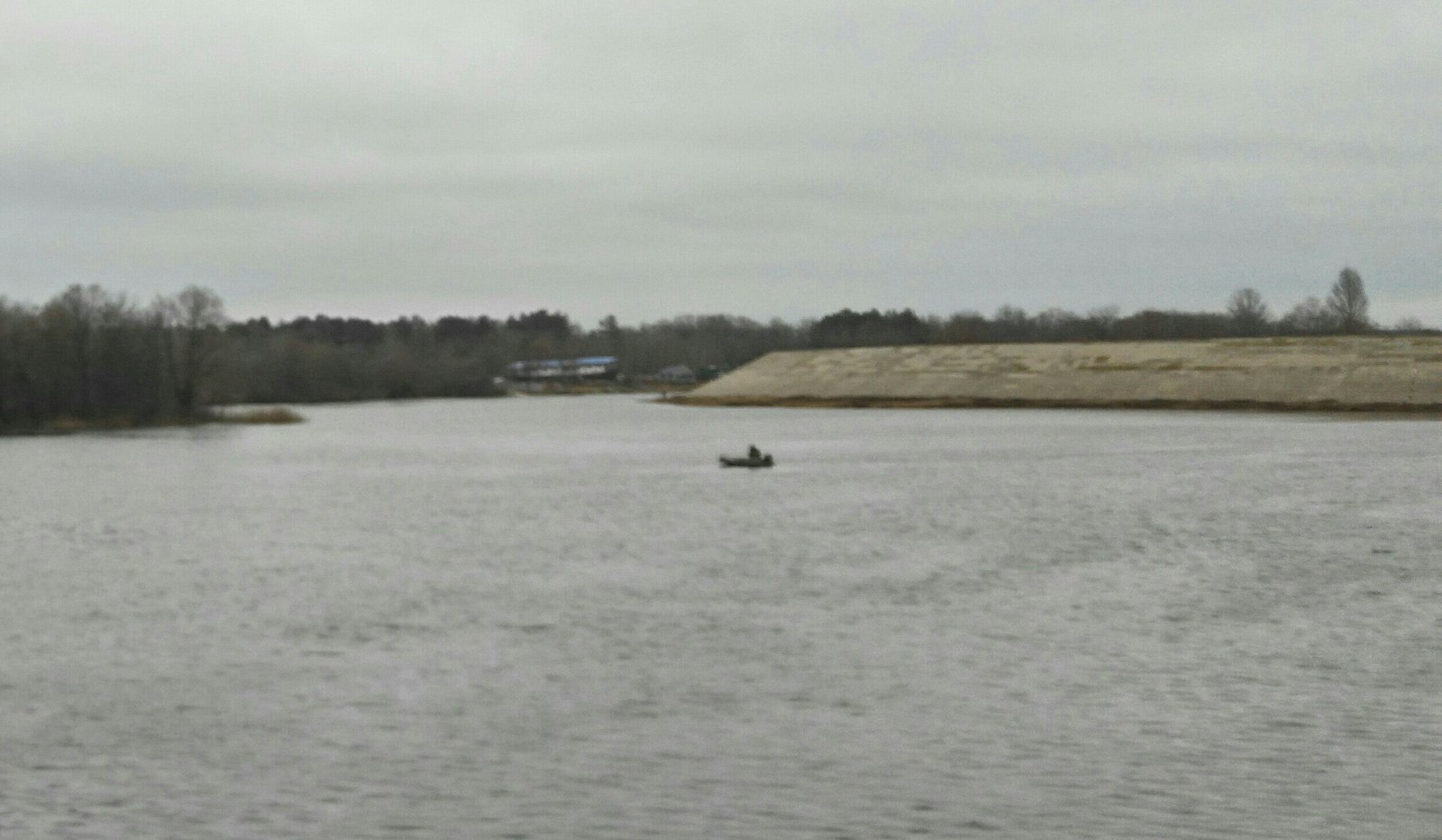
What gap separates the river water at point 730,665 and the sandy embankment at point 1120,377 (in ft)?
200

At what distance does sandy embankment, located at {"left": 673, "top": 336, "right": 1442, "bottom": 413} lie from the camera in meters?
98.2

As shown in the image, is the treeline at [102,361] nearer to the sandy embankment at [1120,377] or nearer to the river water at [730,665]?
the sandy embankment at [1120,377]

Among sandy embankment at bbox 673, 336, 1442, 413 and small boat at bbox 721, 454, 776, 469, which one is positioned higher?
sandy embankment at bbox 673, 336, 1442, 413

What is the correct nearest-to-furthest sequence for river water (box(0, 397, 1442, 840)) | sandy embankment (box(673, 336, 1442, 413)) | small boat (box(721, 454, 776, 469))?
river water (box(0, 397, 1442, 840)) < small boat (box(721, 454, 776, 469)) < sandy embankment (box(673, 336, 1442, 413))

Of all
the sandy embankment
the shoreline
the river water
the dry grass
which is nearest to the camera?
the river water

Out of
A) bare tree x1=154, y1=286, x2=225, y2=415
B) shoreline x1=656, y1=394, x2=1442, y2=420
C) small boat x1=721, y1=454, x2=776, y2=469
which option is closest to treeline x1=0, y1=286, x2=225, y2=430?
bare tree x1=154, y1=286, x2=225, y2=415

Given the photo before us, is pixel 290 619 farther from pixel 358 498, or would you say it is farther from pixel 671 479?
pixel 671 479

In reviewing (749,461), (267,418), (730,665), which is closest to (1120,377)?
(267,418)

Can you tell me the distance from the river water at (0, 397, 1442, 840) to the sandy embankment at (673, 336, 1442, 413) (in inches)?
2405

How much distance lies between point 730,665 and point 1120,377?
99863 mm

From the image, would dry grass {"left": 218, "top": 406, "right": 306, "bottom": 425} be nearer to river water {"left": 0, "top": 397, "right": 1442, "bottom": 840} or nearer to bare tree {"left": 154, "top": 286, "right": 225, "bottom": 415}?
bare tree {"left": 154, "top": 286, "right": 225, "bottom": 415}

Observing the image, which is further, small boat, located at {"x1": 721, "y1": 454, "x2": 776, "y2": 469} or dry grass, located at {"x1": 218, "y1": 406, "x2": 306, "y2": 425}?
dry grass, located at {"x1": 218, "y1": 406, "x2": 306, "y2": 425}

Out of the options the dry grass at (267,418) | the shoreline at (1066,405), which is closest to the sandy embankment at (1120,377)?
the shoreline at (1066,405)

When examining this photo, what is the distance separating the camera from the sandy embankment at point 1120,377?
98250mm
